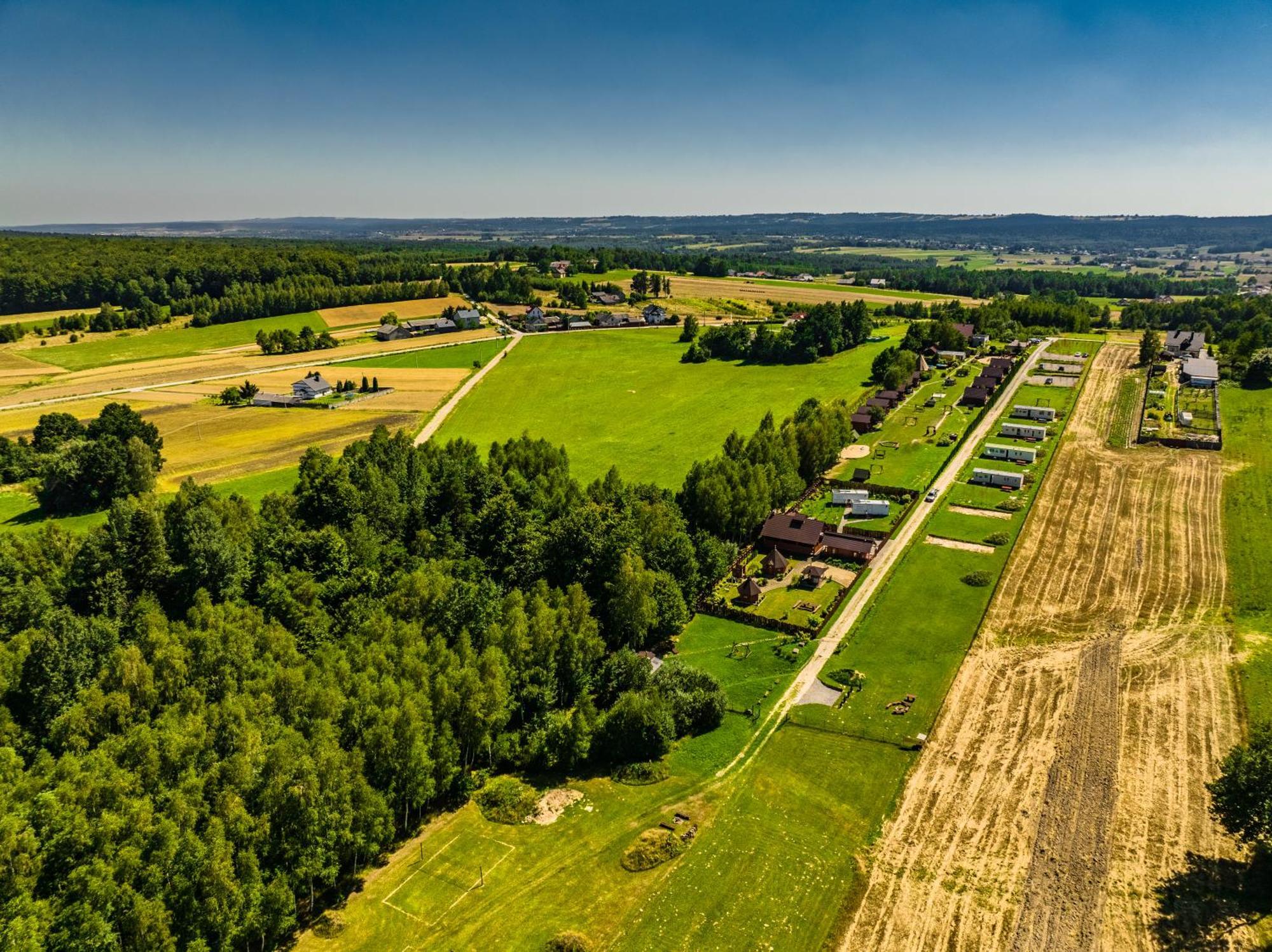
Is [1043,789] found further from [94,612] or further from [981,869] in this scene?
[94,612]

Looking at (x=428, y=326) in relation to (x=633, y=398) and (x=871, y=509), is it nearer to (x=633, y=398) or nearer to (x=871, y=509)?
(x=633, y=398)

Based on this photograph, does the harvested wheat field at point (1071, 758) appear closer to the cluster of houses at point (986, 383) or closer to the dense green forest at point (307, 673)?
the dense green forest at point (307, 673)

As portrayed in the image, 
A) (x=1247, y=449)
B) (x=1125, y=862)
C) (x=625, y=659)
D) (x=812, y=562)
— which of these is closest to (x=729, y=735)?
(x=625, y=659)

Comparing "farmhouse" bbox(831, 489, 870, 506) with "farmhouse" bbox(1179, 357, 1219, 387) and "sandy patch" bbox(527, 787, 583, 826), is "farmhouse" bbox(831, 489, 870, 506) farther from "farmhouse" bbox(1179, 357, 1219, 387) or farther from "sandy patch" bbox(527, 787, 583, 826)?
"farmhouse" bbox(1179, 357, 1219, 387)

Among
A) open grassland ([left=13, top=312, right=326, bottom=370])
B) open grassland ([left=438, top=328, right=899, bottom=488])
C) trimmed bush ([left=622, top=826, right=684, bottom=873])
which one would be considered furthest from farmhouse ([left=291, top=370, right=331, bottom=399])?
trimmed bush ([left=622, top=826, right=684, bottom=873])

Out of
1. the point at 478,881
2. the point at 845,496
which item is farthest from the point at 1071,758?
the point at 845,496
